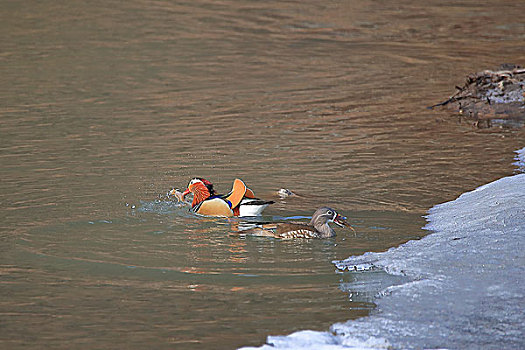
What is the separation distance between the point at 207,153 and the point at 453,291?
6023 mm

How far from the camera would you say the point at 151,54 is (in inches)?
835

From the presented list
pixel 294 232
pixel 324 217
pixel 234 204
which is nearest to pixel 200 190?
pixel 234 204

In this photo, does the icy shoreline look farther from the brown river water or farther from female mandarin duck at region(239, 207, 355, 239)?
female mandarin duck at region(239, 207, 355, 239)

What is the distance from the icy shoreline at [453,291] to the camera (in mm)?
4961

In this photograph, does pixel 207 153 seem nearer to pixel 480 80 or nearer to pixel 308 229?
pixel 308 229

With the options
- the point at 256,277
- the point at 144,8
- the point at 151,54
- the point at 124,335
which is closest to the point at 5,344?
the point at 124,335

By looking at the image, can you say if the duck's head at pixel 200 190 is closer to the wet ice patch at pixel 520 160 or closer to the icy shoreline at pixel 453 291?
the icy shoreline at pixel 453 291

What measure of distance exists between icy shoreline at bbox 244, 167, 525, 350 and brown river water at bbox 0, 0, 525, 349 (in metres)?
0.27

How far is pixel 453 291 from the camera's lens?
18.9ft

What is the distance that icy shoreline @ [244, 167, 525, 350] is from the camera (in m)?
4.96

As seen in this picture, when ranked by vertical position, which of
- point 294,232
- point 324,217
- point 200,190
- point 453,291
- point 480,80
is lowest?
point 453,291

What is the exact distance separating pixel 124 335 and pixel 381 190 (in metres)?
4.55

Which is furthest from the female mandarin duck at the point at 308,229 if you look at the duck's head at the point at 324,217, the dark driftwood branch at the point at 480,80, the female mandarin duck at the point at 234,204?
the dark driftwood branch at the point at 480,80

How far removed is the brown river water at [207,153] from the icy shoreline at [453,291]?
27 cm
